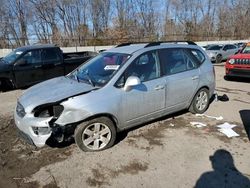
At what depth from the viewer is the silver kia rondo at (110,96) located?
13.3 feet

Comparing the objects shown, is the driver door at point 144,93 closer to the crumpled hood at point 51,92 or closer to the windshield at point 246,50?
the crumpled hood at point 51,92

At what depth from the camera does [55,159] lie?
13.8 ft

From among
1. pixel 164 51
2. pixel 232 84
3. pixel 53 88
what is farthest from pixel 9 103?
pixel 232 84

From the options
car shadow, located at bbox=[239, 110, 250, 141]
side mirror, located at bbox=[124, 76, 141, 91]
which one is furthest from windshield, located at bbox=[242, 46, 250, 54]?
side mirror, located at bbox=[124, 76, 141, 91]

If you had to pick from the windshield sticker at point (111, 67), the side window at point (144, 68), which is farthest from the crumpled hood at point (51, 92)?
the side window at point (144, 68)

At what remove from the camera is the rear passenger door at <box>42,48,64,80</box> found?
984cm

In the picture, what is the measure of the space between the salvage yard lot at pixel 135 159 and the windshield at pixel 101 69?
3.92ft

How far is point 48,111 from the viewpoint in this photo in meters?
4.11

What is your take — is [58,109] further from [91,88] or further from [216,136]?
[216,136]

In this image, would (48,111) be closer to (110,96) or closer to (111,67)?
(110,96)

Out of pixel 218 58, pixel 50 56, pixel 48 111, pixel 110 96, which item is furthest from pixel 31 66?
pixel 218 58

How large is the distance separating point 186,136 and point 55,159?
2440mm

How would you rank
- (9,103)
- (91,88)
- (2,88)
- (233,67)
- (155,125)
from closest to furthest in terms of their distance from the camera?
(91,88)
(155,125)
(9,103)
(2,88)
(233,67)

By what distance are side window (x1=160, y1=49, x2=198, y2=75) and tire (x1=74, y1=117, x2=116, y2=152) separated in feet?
5.27
